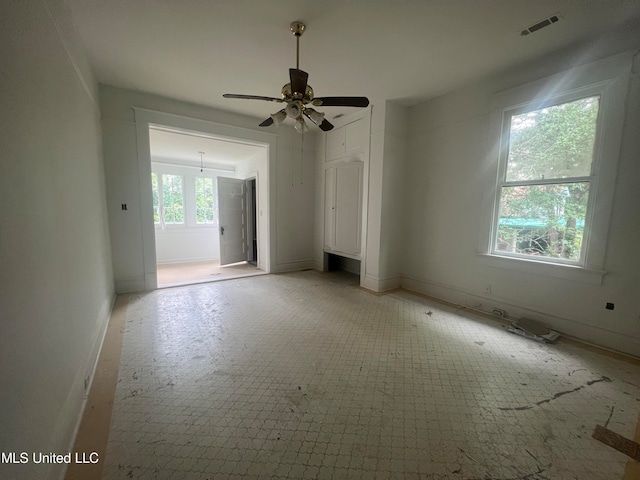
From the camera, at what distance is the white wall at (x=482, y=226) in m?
Result: 2.23

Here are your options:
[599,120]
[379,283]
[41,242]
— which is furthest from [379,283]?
[41,242]

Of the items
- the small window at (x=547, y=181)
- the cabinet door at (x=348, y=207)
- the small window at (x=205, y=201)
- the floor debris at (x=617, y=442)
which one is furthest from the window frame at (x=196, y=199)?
the floor debris at (x=617, y=442)

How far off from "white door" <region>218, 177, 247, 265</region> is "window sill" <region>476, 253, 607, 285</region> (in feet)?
16.1

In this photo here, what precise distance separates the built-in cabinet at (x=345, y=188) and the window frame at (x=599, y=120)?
206 centimetres

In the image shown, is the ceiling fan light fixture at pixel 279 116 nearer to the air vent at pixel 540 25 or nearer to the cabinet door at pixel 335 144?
the cabinet door at pixel 335 144

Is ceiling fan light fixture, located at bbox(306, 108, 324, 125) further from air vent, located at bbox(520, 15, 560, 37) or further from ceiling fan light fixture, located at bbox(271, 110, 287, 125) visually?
air vent, located at bbox(520, 15, 560, 37)

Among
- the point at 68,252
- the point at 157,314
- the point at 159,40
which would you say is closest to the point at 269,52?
the point at 159,40

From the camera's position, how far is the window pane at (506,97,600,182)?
2.44 metres

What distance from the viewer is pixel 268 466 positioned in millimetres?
1252

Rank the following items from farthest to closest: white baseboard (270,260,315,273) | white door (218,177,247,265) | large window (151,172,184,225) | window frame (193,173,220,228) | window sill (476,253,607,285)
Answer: window frame (193,173,220,228) → large window (151,172,184,225) → white door (218,177,247,265) → white baseboard (270,260,315,273) → window sill (476,253,607,285)

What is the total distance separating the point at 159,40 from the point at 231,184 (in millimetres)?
3451

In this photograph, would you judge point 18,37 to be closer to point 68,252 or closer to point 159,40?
point 68,252

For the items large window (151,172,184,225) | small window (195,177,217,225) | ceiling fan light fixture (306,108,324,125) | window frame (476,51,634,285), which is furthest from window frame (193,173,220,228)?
window frame (476,51,634,285)

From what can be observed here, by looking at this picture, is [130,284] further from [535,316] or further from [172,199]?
[535,316]
